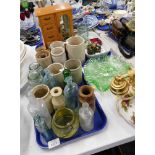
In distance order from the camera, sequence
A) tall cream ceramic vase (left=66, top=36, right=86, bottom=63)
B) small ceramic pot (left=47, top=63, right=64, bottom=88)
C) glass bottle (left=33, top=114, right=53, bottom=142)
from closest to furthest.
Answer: glass bottle (left=33, top=114, right=53, bottom=142)
small ceramic pot (left=47, top=63, right=64, bottom=88)
tall cream ceramic vase (left=66, top=36, right=86, bottom=63)

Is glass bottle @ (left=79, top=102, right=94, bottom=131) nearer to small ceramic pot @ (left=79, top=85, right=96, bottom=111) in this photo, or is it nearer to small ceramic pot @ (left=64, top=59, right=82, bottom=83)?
small ceramic pot @ (left=79, top=85, right=96, bottom=111)

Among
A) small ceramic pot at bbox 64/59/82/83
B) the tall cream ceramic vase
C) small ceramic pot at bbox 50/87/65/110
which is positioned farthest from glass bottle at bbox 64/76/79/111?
the tall cream ceramic vase

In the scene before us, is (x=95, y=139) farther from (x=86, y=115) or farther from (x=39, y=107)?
(x=39, y=107)

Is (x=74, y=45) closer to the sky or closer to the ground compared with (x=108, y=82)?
closer to the sky

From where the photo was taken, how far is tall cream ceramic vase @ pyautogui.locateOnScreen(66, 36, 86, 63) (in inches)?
30.4

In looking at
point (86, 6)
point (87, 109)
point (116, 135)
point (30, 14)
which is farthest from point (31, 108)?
point (86, 6)

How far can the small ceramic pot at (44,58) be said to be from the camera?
756mm

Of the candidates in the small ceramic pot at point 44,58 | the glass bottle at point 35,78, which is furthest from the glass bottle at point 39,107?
the small ceramic pot at point 44,58

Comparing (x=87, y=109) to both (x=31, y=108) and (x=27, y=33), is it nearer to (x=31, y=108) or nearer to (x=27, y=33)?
(x=31, y=108)

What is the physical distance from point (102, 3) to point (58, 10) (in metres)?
0.66

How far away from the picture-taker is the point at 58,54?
2.46ft

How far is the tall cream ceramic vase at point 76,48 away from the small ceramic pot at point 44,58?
0.09 m

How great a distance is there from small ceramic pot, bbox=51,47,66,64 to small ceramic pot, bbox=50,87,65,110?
19 cm

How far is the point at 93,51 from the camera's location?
2.94 feet
